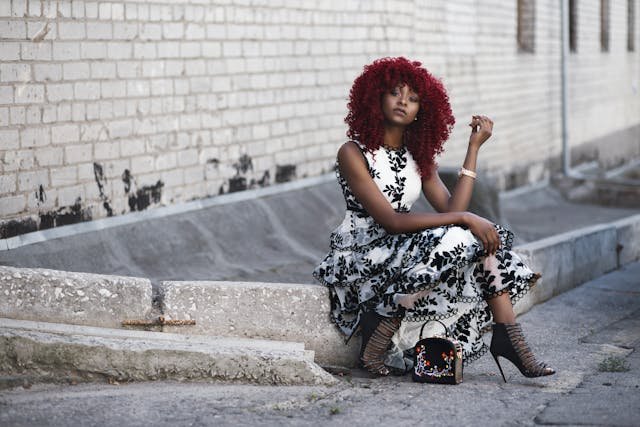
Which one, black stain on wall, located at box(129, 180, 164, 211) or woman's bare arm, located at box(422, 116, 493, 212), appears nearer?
woman's bare arm, located at box(422, 116, 493, 212)

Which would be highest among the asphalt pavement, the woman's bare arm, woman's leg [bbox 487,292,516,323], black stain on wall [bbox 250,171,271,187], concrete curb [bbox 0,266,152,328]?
the woman's bare arm

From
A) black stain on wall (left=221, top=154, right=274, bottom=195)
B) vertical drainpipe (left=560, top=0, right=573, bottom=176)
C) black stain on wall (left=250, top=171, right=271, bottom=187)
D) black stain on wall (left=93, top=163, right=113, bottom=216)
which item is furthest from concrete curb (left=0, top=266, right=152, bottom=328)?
vertical drainpipe (left=560, top=0, right=573, bottom=176)

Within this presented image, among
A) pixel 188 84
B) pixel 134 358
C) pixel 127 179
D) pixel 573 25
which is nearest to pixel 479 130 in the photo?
pixel 134 358

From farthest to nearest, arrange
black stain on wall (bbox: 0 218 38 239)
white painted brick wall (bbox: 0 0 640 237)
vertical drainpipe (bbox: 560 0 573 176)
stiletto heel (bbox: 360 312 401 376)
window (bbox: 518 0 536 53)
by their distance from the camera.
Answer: vertical drainpipe (bbox: 560 0 573 176)
window (bbox: 518 0 536 53)
white painted brick wall (bbox: 0 0 640 237)
black stain on wall (bbox: 0 218 38 239)
stiletto heel (bbox: 360 312 401 376)

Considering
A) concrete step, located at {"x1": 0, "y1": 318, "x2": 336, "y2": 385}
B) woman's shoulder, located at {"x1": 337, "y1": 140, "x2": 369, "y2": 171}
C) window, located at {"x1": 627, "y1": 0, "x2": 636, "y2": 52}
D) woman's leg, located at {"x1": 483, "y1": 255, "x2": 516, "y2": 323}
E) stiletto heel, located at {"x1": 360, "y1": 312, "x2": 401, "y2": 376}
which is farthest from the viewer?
window, located at {"x1": 627, "y1": 0, "x2": 636, "y2": 52}

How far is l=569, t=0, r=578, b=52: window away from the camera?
19.5m

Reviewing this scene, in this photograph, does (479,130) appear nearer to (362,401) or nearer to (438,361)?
(438,361)

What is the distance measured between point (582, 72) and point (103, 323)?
16222 millimetres

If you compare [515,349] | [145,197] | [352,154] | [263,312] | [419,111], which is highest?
[419,111]

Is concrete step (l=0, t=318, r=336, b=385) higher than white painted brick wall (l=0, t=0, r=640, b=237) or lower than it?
lower

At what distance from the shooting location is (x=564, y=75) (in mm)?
18375

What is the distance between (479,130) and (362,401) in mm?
1490

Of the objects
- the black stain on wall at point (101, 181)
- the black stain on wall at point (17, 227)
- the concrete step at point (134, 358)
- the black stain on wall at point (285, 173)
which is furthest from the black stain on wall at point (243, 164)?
the concrete step at point (134, 358)

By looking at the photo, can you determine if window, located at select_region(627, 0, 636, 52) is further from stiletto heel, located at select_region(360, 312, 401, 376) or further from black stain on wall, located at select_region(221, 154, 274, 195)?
stiletto heel, located at select_region(360, 312, 401, 376)
